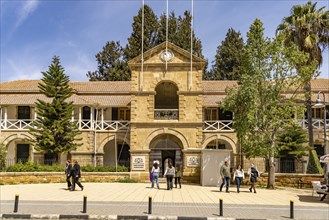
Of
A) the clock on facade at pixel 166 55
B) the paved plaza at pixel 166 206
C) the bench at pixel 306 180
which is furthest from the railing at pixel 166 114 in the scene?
the paved plaza at pixel 166 206

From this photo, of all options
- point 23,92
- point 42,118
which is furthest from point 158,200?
point 23,92

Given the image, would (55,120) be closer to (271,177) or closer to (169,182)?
(169,182)

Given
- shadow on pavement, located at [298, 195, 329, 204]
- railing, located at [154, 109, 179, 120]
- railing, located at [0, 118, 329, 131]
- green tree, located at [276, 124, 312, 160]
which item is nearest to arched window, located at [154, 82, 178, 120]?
railing, located at [0, 118, 329, 131]

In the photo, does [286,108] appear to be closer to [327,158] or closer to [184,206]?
[327,158]

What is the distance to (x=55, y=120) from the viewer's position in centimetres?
2756

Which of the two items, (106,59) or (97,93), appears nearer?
Result: (97,93)

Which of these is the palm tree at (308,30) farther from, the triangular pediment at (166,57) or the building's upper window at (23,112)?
the building's upper window at (23,112)

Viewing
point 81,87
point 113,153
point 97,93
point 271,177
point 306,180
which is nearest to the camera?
point 271,177

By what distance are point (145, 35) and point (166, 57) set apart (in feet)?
62.7

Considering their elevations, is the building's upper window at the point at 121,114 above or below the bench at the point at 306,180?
above

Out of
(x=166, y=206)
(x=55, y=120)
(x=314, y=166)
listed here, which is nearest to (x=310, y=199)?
(x=166, y=206)

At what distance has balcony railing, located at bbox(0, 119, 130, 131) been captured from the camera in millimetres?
31122

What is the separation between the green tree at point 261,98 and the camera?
2234 cm

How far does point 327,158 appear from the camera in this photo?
17594 mm
